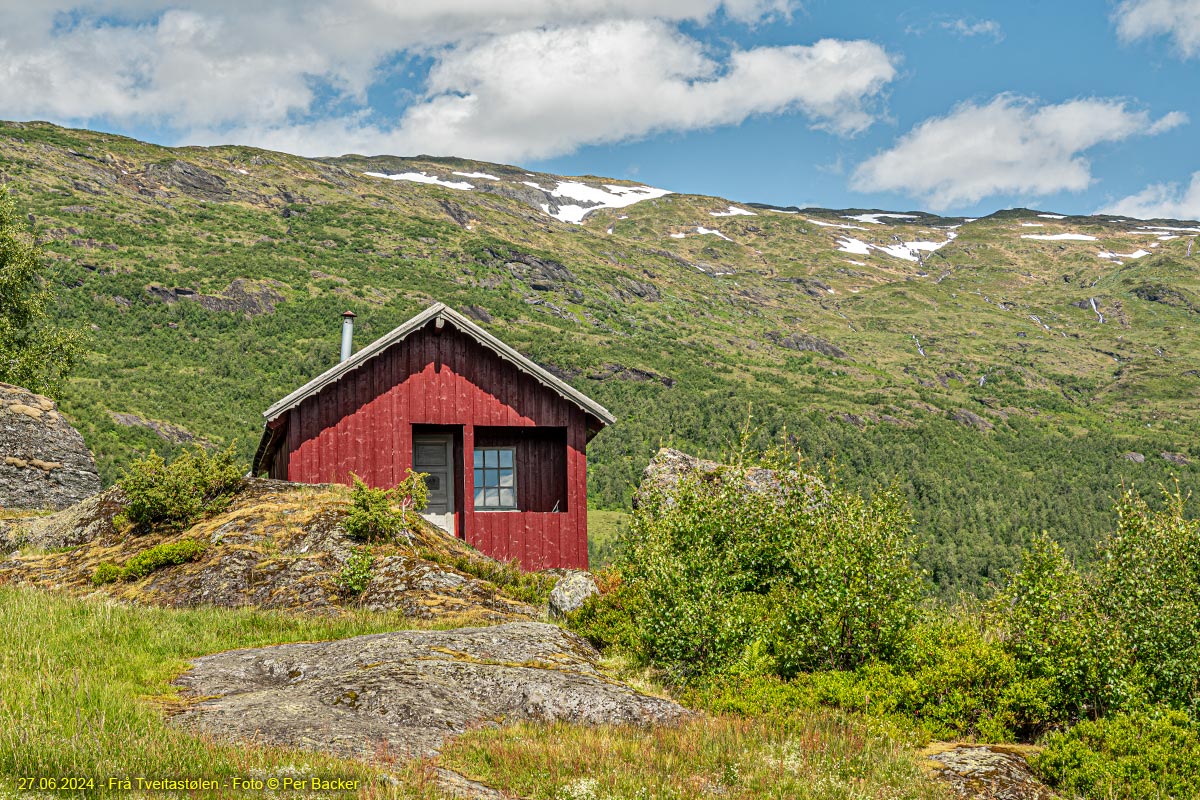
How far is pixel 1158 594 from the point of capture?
12.7m

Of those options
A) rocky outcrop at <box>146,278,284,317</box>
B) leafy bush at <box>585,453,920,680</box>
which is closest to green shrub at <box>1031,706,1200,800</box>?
leafy bush at <box>585,453,920,680</box>

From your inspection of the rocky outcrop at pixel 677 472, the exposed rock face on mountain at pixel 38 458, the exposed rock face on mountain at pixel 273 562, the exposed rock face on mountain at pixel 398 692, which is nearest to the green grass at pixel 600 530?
the rocky outcrop at pixel 677 472

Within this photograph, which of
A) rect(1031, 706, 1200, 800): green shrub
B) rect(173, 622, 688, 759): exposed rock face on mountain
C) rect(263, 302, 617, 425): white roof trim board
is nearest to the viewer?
rect(173, 622, 688, 759): exposed rock face on mountain

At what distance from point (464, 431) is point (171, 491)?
779 cm

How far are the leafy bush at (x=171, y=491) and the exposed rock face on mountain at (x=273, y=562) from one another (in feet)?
1.35

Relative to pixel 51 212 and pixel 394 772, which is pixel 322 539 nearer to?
pixel 394 772

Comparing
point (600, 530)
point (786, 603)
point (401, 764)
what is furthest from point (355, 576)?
point (600, 530)

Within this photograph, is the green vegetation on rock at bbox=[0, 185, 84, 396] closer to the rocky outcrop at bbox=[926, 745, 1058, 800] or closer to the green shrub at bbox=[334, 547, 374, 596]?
the green shrub at bbox=[334, 547, 374, 596]

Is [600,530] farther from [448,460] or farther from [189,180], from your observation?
[189,180]

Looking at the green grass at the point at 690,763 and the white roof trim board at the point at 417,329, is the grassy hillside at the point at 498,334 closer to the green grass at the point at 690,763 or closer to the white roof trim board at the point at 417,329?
the white roof trim board at the point at 417,329

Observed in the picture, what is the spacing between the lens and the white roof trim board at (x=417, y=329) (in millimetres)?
23125

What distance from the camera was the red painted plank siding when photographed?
2375 centimetres

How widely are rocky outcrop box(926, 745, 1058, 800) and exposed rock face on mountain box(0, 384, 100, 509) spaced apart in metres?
24.9

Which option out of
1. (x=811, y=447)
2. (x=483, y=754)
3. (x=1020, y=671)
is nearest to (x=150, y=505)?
(x=483, y=754)
